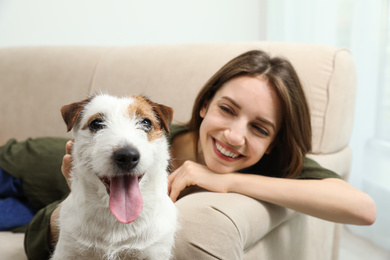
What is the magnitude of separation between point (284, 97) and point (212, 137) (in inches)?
8.0

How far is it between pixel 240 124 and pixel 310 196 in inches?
9.8

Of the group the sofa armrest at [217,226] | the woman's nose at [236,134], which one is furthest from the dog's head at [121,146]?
the woman's nose at [236,134]

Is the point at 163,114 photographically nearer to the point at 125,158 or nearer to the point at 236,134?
the point at 125,158

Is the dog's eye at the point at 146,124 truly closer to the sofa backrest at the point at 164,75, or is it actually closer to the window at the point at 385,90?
the sofa backrest at the point at 164,75

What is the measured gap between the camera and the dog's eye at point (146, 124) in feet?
1.92

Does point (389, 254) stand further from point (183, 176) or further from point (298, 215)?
point (183, 176)

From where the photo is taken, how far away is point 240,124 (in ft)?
3.08

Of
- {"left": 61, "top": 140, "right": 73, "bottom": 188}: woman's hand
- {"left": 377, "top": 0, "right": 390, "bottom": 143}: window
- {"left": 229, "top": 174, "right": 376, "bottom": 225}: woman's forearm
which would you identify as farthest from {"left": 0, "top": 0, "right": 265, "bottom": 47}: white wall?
{"left": 61, "top": 140, "right": 73, "bottom": 188}: woman's hand

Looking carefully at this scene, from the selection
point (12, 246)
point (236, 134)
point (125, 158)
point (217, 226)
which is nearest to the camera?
point (125, 158)

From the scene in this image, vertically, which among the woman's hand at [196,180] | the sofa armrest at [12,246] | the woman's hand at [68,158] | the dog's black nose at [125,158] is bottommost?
the sofa armrest at [12,246]

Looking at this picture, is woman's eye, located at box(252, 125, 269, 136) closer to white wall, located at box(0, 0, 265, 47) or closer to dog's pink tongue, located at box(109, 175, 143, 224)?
dog's pink tongue, located at box(109, 175, 143, 224)

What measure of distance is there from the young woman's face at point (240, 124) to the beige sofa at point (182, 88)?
0.36 ft

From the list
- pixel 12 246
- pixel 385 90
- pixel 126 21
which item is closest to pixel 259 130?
pixel 12 246

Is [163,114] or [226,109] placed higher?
[163,114]
